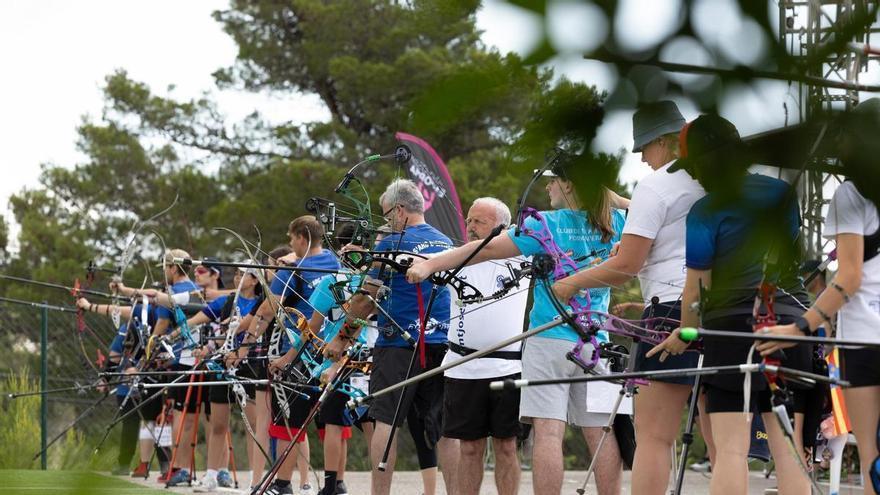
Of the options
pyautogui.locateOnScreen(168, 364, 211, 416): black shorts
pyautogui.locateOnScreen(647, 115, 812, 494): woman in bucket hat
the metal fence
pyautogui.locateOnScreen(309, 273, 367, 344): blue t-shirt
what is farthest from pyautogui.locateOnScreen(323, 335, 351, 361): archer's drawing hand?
the metal fence

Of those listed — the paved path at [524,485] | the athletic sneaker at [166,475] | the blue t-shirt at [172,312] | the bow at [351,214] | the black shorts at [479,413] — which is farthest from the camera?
the blue t-shirt at [172,312]

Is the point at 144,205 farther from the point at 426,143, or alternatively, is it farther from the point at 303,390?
the point at 426,143

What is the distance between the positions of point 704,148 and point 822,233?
24 cm

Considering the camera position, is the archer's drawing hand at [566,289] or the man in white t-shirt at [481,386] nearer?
the archer's drawing hand at [566,289]

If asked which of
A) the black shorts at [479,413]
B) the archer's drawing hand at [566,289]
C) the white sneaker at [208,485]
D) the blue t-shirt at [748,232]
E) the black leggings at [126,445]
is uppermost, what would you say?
the archer's drawing hand at [566,289]

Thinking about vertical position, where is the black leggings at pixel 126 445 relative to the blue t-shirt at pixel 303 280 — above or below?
below

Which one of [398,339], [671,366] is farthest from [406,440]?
[671,366]

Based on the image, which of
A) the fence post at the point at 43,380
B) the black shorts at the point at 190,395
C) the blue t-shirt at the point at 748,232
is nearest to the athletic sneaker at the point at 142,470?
the black shorts at the point at 190,395

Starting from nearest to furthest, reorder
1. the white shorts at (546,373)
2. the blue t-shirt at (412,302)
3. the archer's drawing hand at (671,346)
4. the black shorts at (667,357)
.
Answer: the archer's drawing hand at (671,346)
the black shorts at (667,357)
the white shorts at (546,373)
the blue t-shirt at (412,302)

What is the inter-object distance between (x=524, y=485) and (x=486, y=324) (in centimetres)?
471

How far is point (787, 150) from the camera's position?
1.28 m

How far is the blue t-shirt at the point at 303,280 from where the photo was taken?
771 centimetres

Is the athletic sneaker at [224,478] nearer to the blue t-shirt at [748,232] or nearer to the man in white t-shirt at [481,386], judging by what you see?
the man in white t-shirt at [481,386]

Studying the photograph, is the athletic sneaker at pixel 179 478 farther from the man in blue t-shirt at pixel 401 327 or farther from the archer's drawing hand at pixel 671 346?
the archer's drawing hand at pixel 671 346
